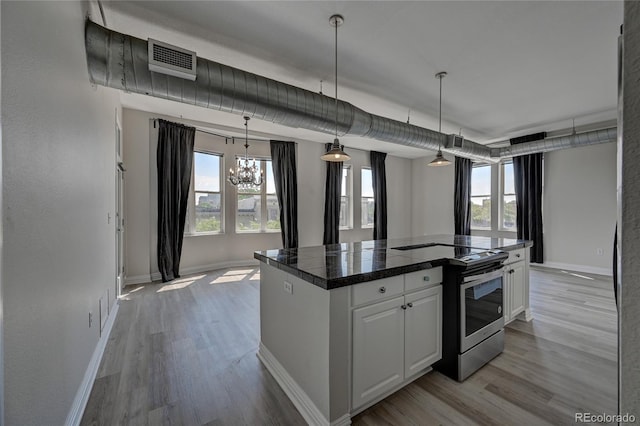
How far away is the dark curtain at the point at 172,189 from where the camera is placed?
15.8 feet

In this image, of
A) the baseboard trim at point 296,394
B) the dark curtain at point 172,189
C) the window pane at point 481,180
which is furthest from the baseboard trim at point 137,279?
the window pane at point 481,180

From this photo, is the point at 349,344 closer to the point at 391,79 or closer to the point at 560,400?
the point at 560,400

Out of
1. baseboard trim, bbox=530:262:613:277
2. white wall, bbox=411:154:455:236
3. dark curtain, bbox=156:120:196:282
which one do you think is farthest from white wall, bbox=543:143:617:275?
dark curtain, bbox=156:120:196:282

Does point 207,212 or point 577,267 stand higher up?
point 207,212

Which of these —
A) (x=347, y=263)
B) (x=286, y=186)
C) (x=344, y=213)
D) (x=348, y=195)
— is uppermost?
(x=286, y=186)

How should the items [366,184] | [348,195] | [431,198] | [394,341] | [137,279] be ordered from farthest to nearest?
[431,198]
[366,184]
[348,195]
[137,279]
[394,341]

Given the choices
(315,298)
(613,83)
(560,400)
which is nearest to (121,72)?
(315,298)

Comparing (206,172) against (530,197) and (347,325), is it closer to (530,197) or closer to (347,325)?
(347,325)

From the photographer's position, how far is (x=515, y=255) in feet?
9.67

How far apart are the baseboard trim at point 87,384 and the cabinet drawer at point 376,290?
5.92 ft

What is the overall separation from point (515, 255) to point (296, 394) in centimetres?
270

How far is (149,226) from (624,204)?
569 centimetres

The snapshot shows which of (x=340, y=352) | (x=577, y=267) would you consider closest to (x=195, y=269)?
(x=340, y=352)

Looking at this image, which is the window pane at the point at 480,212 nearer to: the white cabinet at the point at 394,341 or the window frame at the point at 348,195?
the window frame at the point at 348,195
